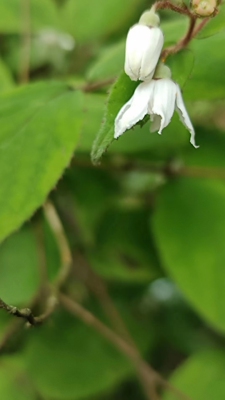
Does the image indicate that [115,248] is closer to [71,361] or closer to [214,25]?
[71,361]

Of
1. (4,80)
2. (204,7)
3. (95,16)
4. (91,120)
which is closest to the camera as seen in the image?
(204,7)

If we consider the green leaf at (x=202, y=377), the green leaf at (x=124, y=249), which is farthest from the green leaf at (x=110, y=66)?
the green leaf at (x=202, y=377)

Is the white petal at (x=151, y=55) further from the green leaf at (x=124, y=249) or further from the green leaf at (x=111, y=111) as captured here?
the green leaf at (x=124, y=249)

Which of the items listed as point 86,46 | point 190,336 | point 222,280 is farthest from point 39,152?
point 86,46

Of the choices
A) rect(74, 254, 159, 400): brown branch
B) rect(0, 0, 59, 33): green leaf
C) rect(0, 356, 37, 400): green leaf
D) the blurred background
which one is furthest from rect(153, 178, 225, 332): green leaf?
rect(0, 0, 59, 33): green leaf

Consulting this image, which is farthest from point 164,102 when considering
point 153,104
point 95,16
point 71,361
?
point 95,16

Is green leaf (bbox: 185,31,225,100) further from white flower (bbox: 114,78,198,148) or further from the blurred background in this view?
white flower (bbox: 114,78,198,148)

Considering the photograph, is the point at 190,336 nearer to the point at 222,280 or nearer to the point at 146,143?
the point at 222,280
